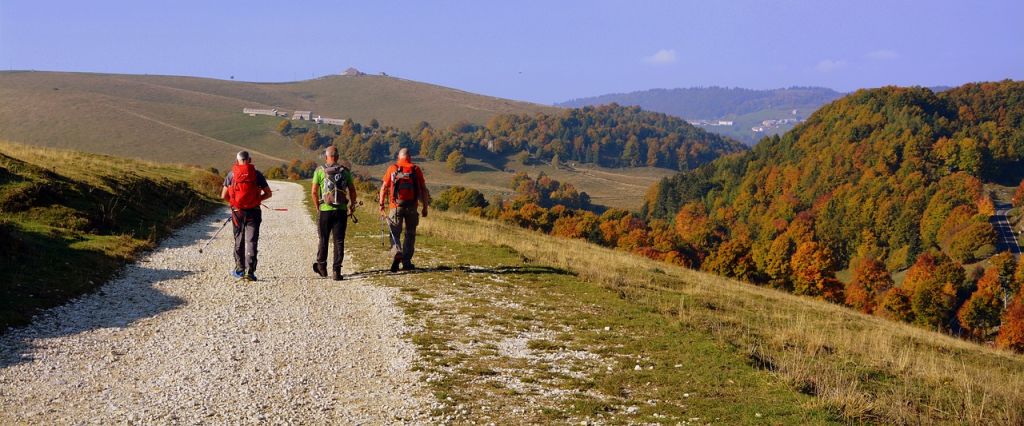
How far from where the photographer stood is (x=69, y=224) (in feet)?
55.3

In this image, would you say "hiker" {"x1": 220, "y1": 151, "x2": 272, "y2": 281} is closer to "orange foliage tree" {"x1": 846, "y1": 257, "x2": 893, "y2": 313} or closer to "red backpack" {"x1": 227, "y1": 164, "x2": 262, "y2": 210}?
"red backpack" {"x1": 227, "y1": 164, "x2": 262, "y2": 210}

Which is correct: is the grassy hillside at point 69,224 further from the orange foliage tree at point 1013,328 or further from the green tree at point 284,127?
the green tree at point 284,127

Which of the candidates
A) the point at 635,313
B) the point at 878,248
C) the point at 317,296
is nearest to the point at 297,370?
the point at 317,296

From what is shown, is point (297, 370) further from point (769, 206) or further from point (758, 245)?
point (769, 206)

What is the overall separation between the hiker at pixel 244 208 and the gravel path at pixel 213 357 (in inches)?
18.8

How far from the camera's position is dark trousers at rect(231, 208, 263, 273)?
44.7 feet

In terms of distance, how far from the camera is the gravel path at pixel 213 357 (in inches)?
264

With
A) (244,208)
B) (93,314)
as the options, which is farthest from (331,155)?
(93,314)

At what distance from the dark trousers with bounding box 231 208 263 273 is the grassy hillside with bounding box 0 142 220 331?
2.18 metres

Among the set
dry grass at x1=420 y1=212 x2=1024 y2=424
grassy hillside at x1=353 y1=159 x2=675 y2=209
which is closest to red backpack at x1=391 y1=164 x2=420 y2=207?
dry grass at x1=420 y1=212 x2=1024 y2=424

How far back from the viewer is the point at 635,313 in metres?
12.1

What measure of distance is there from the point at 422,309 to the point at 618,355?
366 centimetres

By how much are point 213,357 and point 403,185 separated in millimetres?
6745

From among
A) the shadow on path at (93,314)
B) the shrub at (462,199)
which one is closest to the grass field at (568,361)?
the shadow on path at (93,314)
